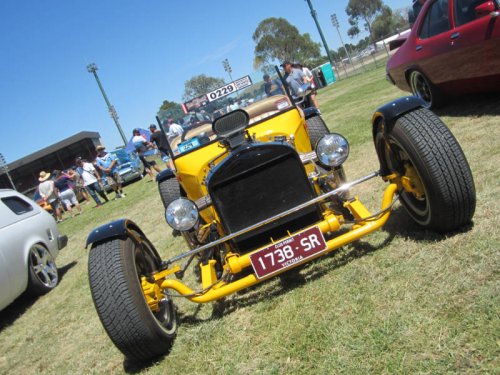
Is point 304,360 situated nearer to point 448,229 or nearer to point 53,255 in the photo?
point 448,229

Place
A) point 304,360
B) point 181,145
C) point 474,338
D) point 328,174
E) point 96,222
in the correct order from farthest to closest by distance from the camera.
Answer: point 96,222, point 181,145, point 328,174, point 304,360, point 474,338

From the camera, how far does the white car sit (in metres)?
5.19

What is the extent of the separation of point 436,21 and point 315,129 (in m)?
2.75

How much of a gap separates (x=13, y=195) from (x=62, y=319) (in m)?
2.81

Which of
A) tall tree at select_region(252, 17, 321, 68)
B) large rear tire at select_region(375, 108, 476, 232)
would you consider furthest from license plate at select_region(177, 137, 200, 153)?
tall tree at select_region(252, 17, 321, 68)

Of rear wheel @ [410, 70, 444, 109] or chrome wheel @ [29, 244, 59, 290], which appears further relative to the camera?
rear wheel @ [410, 70, 444, 109]

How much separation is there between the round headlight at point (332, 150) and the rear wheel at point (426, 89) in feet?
11.9

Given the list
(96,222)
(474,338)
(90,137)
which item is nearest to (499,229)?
(474,338)

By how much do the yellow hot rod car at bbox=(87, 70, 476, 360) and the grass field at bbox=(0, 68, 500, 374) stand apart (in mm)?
222

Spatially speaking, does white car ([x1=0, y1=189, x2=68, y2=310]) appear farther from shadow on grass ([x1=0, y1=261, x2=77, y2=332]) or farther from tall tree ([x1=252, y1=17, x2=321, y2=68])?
tall tree ([x1=252, y1=17, x2=321, y2=68])

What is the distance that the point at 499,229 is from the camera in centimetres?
279

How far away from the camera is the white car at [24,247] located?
519cm

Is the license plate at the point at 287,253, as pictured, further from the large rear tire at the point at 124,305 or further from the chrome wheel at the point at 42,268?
the chrome wheel at the point at 42,268

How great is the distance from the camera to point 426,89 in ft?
22.4
